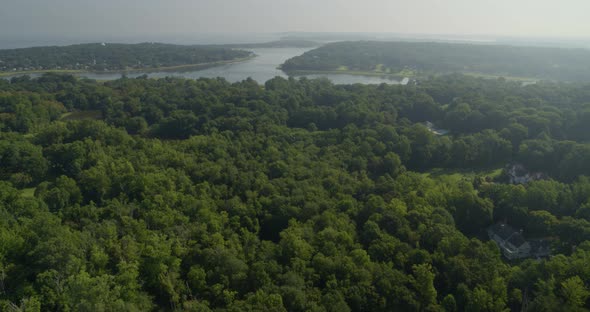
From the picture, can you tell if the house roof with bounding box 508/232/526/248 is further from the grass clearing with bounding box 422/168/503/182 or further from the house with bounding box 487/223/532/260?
the grass clearing with bounding box 422/168/503/182

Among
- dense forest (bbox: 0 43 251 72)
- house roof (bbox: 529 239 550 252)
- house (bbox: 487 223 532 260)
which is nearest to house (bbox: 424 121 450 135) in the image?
house (bbox: 487 223 532 260)

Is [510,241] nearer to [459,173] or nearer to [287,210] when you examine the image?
[459,173]

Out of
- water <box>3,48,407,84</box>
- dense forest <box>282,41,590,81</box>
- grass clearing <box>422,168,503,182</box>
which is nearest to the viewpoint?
grass clearing <box>422,168,503,182</box>

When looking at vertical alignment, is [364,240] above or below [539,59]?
below

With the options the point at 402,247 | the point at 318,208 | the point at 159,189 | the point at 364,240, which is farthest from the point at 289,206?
the point at 159,189

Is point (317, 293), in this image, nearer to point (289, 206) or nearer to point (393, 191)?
point (289, 206)
